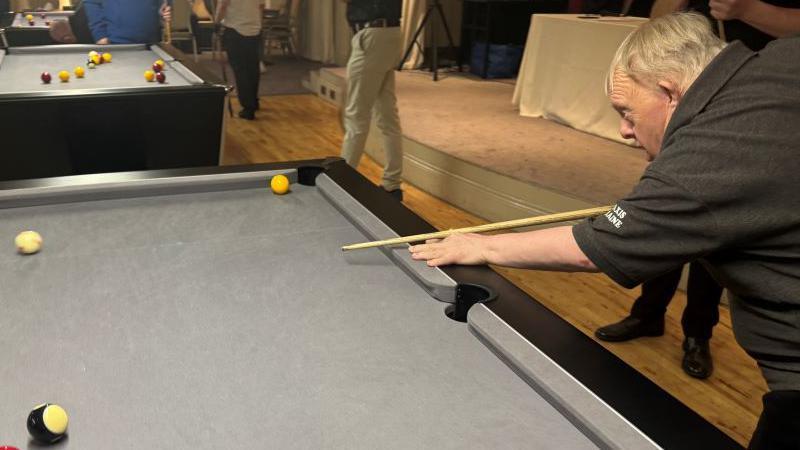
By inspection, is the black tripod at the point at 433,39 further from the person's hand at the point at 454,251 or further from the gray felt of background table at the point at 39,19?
the person's hand at the point at 454,251

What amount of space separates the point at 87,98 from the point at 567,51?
3035mm

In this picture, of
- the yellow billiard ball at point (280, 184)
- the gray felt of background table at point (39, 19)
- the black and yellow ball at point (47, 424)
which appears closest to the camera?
the black and yellow ball at point (47, 424)

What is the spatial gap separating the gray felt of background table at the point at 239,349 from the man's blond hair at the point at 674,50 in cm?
51

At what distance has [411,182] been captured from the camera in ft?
13.2

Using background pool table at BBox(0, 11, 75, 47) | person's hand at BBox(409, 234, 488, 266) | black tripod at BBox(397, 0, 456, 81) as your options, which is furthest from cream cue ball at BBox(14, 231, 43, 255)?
black tripod at BBox(397, 0, 456, 81)

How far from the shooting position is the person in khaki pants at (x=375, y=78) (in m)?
3.31

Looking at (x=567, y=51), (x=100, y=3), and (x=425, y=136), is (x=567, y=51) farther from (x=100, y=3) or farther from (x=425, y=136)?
(x=100, y=3)

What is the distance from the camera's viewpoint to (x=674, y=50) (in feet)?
3.36

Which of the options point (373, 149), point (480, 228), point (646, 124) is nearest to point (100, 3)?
point (373, 149)

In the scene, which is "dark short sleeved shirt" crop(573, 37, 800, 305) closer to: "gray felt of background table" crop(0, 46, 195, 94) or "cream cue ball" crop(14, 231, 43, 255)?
"cream cue ball" crop(14, 231, 43, 255)

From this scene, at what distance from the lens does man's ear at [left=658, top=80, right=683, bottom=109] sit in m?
1.04

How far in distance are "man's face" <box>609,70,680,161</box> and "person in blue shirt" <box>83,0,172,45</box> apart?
386 centimetres

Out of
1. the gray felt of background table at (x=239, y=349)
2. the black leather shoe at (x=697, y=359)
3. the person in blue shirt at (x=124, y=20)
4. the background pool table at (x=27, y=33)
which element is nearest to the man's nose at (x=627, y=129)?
the gray felt of background table at (x=239, y=349)

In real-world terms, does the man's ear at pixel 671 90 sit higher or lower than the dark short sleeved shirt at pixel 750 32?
lower
